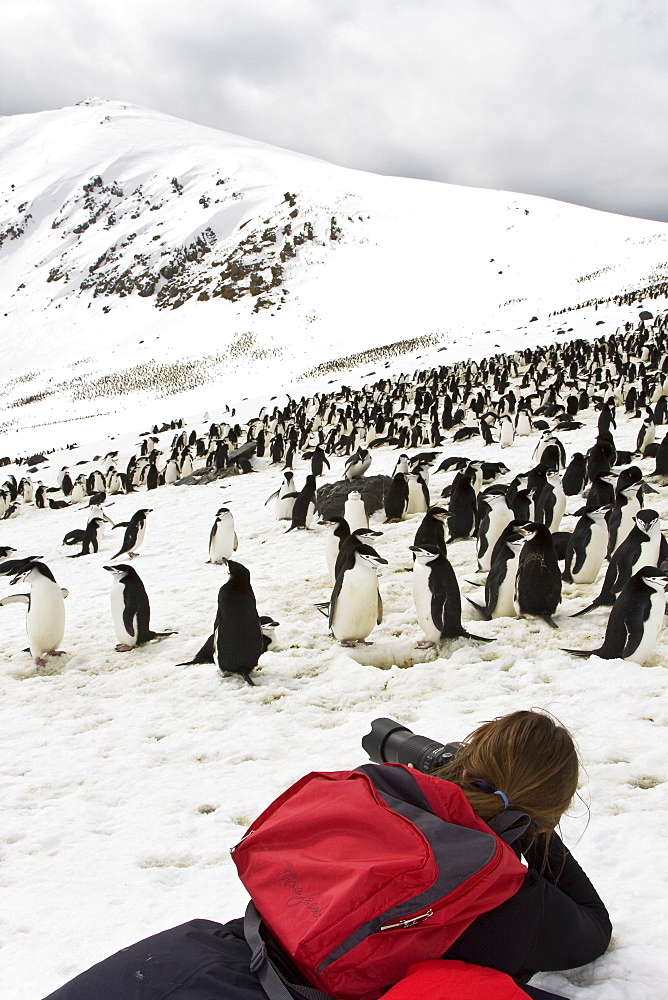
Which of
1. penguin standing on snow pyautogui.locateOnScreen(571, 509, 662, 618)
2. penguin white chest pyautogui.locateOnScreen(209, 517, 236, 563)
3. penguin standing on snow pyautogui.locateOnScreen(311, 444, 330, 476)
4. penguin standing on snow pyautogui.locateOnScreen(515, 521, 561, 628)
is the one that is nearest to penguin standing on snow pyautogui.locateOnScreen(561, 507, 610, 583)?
penguin standing on snow pyautogui.locateOnScreen(571, 509, 662, 618)

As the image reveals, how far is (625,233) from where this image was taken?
1848 inches

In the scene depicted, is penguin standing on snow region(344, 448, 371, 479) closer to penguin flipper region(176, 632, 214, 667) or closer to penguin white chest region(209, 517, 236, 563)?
penguin white chest region(209, 517, 236, 563)

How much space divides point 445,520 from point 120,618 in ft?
13.9

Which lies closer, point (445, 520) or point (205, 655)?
point (205, 655)

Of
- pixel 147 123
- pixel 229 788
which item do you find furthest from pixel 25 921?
pixel 147 123

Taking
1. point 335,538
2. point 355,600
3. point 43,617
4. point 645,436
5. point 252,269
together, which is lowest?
point 43,617

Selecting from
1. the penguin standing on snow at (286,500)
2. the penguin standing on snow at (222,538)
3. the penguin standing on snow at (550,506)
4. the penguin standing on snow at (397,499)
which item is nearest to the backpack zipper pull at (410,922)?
the penguin standing on snow at (550,506)

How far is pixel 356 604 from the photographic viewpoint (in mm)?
4984

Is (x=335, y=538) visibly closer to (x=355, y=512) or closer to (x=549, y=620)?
(x=355, y=512)

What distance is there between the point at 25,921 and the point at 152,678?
2.33 meters

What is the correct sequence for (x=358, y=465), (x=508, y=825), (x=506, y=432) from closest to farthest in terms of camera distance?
(x=508, y=825) < (x=358, y=465) < (x=506, y=432)

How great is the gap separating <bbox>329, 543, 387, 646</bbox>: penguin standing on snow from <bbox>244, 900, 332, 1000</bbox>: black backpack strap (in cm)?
364

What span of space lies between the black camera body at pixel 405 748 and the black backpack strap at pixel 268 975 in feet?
1.82

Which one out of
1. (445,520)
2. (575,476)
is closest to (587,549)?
(445,520)
